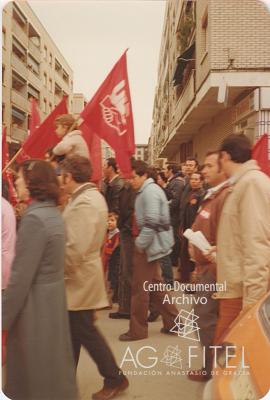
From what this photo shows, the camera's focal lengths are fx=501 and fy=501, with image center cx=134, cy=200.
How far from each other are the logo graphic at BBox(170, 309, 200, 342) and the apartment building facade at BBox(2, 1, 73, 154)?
1616 millimetres

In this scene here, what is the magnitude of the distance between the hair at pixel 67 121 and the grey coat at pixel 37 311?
153 cm

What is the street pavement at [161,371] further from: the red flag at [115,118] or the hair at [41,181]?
the red flag at [115,118]

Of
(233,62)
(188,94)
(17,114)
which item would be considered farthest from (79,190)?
(188,94)

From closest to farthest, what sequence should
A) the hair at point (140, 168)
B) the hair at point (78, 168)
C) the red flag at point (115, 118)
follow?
the hair at point (78, 168) → the red flag at point (115, 118) → the hair at point (140, 168)

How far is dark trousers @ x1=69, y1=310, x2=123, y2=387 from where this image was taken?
314cm

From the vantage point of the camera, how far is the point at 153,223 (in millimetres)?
4117

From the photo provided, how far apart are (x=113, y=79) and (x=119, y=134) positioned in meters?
0.53

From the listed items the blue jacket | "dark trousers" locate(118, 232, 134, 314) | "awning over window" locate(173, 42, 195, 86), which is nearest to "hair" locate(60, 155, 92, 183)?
the blue jacket

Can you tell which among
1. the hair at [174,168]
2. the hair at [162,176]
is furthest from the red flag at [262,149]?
the hair at [162,176]

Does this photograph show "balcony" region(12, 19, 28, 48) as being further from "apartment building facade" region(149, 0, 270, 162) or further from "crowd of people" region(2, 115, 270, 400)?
"apartment building facade" region(149, 0, 270, 162)

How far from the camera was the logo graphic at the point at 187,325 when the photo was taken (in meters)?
3.08

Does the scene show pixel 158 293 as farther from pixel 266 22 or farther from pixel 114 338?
pixel 266 22

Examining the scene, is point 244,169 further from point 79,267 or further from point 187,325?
point 79,267

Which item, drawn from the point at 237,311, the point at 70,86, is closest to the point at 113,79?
the point at 70,86
